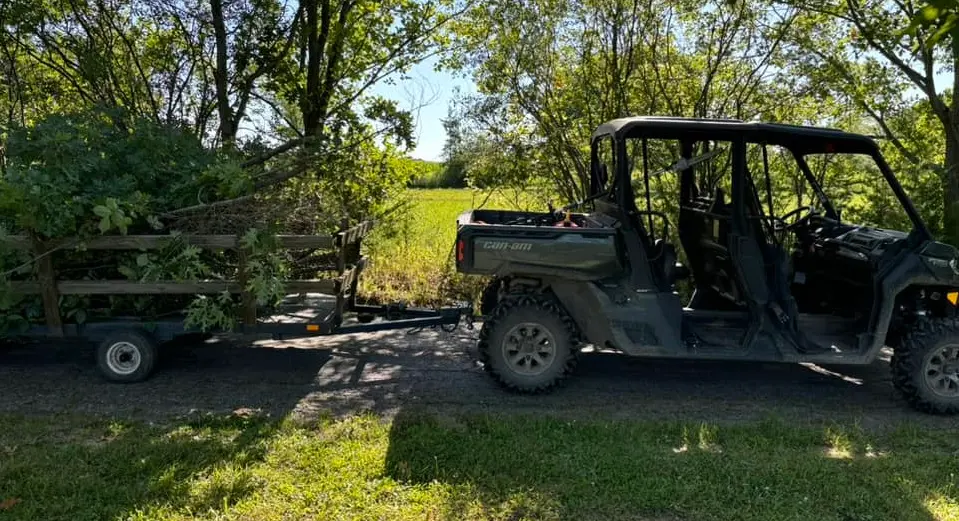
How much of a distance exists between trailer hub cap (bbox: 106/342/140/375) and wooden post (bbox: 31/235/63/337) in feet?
1.48

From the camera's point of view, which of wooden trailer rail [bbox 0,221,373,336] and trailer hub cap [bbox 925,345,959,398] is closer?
trailer hub cap [bbox 925,345,959,398]

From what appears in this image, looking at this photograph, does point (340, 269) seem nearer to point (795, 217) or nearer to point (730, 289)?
point (730, 289)

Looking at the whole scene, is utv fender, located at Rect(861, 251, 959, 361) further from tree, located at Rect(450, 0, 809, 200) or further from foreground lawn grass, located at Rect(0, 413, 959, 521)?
tree, located at Rect(450, 0, 809, 200)

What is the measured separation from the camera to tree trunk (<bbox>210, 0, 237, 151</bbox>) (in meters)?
7.65

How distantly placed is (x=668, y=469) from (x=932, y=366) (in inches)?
98.6

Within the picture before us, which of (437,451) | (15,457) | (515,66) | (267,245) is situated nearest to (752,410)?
(437,451)

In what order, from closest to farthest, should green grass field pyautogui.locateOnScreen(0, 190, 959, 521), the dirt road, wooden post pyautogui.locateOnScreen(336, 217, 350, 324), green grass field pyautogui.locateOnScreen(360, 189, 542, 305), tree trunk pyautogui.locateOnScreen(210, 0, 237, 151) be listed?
green grass field pyautogui.locateOnScreen(0, 190, 959, 521) → the dirt road → wooden post pyautogui.locateOnScreen(336, 217, 350, 324) → tree trunk pyautogui.locateOnScreen(210, 0, 237, 151) → green grass field pyautogui.locateOnScreen(360, 189, 542, 305)

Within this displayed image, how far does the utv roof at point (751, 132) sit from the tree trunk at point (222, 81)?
4646mm

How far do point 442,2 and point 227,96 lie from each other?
299 centimetres

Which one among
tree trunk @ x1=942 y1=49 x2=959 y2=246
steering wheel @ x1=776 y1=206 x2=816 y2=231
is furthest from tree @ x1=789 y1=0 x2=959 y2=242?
steering wheel @ x1=776 y1=206 x2=816 y2=231

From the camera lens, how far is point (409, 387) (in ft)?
17.1

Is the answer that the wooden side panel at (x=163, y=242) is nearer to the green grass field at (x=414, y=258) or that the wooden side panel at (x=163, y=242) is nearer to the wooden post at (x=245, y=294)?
the wooden post at (x=245, y=294)

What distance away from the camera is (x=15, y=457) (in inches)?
151

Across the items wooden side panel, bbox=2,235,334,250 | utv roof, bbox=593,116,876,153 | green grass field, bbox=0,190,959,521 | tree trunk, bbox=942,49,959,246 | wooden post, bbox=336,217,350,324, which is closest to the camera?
green grass field, bbox=0,190,959,521
